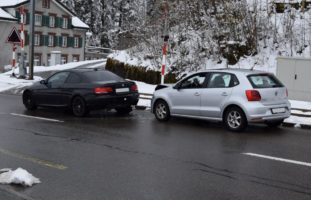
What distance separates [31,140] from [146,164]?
316 cm

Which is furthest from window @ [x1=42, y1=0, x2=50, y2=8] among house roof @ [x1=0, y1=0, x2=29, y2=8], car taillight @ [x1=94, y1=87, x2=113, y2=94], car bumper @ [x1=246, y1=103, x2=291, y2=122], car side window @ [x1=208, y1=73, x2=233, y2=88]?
car bumper @ [x1=246, y1=103, x2=291, y2=122]

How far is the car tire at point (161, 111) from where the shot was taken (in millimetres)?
13867

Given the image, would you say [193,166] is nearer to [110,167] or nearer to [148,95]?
[110,167]

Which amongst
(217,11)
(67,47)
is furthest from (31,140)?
(67,47)

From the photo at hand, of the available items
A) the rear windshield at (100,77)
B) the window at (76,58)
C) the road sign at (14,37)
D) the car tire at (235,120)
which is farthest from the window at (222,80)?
the window at (76,58)

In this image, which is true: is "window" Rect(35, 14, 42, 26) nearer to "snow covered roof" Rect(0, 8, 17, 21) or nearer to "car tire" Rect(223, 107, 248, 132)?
"snow covered roof" Rect(0, 8, 17, 21)

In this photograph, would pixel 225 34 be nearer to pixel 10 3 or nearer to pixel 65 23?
pixel 10 3

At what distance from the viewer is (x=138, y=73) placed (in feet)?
87.7

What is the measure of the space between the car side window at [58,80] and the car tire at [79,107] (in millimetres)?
846

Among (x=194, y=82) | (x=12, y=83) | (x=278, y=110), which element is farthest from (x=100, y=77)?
(x=12, y=83)

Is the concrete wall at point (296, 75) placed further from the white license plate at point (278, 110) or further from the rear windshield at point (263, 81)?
the white license plate at point (278, 110)

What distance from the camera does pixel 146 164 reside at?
26.9 feet

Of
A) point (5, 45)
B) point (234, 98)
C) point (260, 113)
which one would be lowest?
point (260, 113)

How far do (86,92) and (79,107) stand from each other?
0.52m
